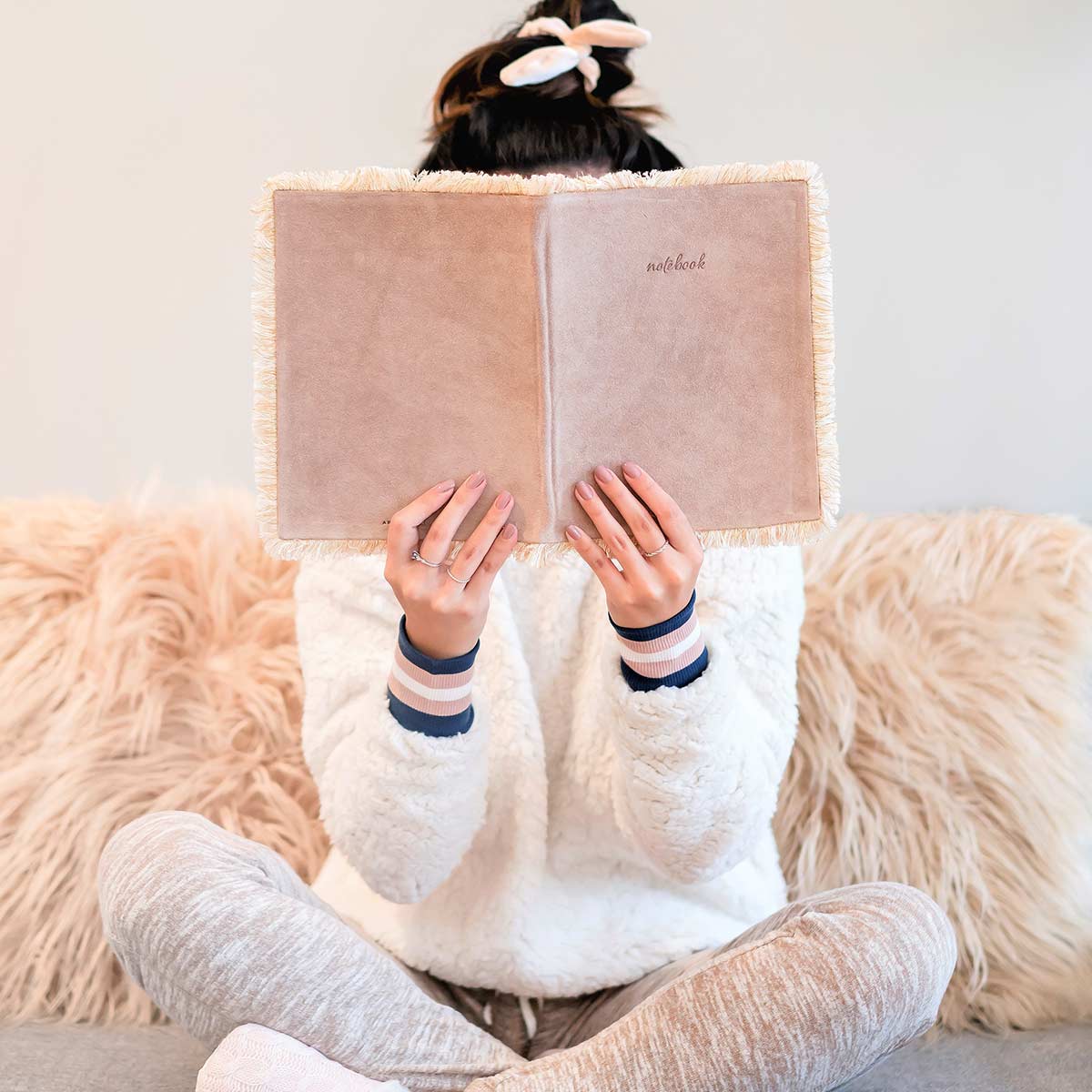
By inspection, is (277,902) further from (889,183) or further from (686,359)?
(889,183)

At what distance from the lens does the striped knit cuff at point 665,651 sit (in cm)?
66

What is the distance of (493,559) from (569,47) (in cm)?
41

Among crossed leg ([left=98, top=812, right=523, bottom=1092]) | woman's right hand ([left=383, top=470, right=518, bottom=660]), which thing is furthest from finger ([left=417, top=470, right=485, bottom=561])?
crossed leg ([left=98, top=812, right=523, bottom=1092])

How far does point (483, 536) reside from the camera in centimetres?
61

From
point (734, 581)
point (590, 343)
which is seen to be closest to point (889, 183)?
point (734, 581)

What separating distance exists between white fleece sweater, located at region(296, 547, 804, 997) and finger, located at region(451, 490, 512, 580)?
13cm

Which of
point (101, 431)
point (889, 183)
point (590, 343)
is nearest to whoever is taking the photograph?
point (590, 343)

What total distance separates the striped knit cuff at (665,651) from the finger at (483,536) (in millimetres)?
102

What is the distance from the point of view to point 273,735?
3.16ft

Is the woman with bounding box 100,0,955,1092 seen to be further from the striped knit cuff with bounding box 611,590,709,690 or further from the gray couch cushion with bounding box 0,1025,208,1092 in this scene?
the gray couch cushion with bounding box 0,1025,208,1092

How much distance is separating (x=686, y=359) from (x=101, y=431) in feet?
3.04

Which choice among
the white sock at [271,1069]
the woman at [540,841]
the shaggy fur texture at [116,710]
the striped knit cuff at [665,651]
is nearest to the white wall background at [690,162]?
the shaggy fur texture at [116,710]

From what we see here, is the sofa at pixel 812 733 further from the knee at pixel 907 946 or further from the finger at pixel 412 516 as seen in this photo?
the finger at pixel 412 516

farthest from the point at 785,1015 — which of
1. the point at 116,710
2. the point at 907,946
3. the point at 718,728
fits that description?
the point at 116,710
